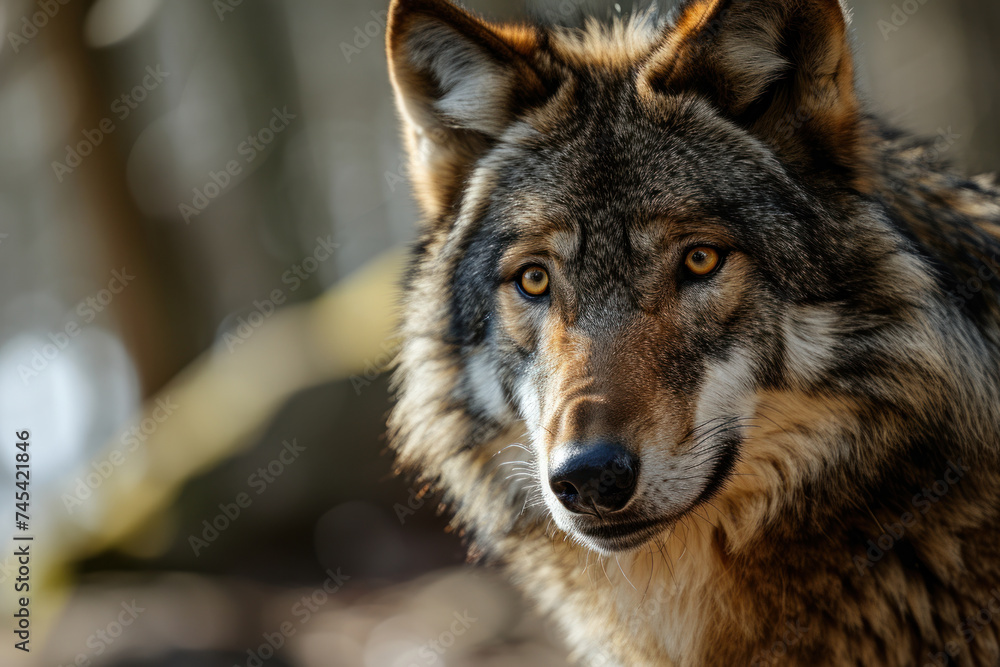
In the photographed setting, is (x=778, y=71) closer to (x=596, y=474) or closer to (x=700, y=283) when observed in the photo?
(x=700, y=283)

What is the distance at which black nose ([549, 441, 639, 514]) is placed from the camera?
1993 millimetres

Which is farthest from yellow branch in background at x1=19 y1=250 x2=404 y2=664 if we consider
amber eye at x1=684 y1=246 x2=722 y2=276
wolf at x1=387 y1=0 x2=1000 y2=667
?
amber eye at x1=684 y1=246 x2=722 y2=276

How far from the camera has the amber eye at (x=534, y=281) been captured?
2600mm

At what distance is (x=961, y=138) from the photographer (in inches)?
293

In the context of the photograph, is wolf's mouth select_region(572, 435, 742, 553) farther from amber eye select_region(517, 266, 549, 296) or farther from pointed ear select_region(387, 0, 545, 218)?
pointed ear select_region(387, 0, 545, 218)

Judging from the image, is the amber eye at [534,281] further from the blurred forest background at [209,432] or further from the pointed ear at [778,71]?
the blurred forest background at [209,432]

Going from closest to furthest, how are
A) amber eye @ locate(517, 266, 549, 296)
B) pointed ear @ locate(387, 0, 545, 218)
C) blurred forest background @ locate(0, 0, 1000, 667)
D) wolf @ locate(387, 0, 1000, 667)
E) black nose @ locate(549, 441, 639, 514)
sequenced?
black nose @ locate(549, 441, 639, 514) < wolf @ locate(387, 0, 1000, 667) < amber eye @ locate(517, 266, 549, 296) < pointed ear @ locate(387, 0, 545, 218) < blurred forest background @ locate(0, 0, 1000, 667)

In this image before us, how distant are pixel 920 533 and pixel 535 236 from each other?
61.9 inches

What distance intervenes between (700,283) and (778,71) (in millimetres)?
792

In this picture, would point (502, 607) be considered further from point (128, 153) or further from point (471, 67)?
point (128, 153)

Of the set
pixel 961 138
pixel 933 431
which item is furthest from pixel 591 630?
pixel 961 138

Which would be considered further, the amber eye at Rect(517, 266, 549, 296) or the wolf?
the amber eye at Rect(517, 266, 549, 296)

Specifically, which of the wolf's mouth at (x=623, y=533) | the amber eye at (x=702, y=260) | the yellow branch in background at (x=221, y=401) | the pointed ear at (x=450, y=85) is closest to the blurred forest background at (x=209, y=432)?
the yellow branch in background at (x=221, y=401)

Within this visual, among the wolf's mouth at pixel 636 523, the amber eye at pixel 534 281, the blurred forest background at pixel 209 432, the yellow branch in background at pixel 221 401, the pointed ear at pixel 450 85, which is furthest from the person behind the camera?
the yellow branch in background at pixel 221 401
